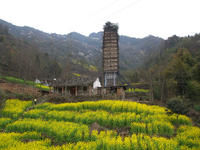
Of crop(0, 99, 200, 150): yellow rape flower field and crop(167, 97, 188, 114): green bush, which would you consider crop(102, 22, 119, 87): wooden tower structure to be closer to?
crop(0, 99, 200, 150): yellow rape flower field

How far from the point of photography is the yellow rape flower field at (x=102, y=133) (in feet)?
26.2

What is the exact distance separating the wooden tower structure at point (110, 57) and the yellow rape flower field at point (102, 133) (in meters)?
24.8

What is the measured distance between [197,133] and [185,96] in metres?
22.0

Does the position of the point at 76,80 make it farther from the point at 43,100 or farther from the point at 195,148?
the point at 195,148

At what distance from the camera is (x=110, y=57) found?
1604 inches

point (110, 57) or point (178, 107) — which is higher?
point (110, 57)

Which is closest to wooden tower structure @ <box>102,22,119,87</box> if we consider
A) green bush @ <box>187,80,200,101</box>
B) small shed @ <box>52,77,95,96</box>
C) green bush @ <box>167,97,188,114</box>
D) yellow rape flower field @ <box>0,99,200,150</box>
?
A: small shed @ <box>52,77,95,96</box>

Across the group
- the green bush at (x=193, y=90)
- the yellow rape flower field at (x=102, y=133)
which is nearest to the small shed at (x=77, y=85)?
the yellow rape flower field at (x=102, y=133)

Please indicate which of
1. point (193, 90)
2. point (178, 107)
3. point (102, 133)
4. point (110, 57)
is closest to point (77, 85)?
point (110, 57)

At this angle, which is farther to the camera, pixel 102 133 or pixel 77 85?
pixel 77 85

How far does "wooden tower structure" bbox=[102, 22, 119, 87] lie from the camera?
132 ft

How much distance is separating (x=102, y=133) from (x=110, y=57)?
106 ft

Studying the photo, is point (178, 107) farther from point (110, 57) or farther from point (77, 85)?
point (110, 57)

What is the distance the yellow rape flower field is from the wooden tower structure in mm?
24769
